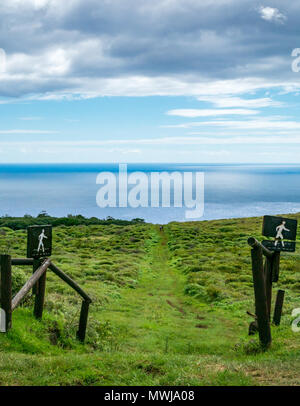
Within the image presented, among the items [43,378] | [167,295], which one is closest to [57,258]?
[167,295]

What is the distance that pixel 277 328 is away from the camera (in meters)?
12.2

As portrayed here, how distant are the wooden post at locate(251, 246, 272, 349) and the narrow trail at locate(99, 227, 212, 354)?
323 centimetres

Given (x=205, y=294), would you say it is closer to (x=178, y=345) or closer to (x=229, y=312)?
(x=229, y=312)

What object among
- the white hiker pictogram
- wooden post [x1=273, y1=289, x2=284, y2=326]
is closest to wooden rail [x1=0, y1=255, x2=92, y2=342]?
the white hiker pictogram

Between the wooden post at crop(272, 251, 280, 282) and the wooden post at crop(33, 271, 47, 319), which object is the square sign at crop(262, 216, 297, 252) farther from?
the wooden post at crop(33, 271, 47, 319)

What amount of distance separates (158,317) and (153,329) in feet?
5.38

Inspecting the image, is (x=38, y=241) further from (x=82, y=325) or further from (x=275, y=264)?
(x=275, y=264)

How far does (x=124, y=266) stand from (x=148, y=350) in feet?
56.1

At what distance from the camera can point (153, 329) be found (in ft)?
47.7

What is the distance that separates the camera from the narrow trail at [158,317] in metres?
13.0

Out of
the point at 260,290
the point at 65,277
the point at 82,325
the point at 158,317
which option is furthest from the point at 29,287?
the point at 158,317

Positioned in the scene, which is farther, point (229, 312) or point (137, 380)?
point (229, 312)

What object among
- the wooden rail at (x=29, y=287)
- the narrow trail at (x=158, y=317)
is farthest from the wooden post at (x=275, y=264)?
the wooden rail at (x=29, y=287)

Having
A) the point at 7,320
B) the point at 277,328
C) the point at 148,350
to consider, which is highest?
the point at 7,320
